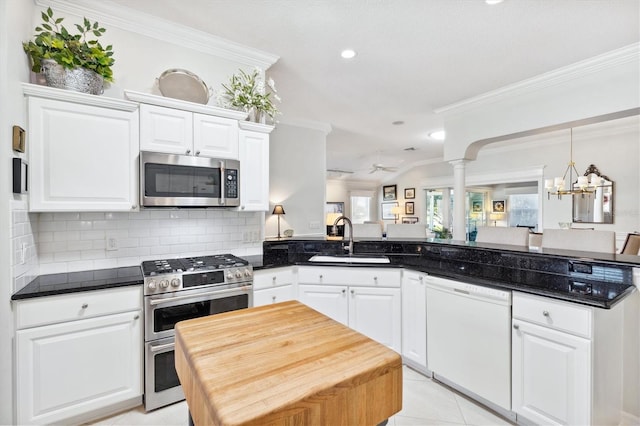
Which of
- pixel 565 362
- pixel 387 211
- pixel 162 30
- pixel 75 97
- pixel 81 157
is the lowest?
pixel 565 362

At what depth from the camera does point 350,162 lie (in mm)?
8867

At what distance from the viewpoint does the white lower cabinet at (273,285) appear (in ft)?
8.44

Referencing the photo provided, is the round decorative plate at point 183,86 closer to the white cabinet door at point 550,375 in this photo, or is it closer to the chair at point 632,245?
the white cabinet door at point 550,375

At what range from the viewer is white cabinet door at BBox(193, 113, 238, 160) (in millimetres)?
2451

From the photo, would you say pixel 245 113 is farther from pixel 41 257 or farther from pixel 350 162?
pixel 350 162

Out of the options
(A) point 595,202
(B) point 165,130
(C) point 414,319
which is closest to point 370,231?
(C) point 414,319

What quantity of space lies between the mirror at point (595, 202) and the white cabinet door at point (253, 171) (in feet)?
17.0

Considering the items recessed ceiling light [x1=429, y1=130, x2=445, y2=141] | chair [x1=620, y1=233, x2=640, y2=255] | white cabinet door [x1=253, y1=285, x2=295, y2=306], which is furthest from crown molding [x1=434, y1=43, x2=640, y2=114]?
white cabinet door [x1=253, y1=285, x2=295, y2=306]

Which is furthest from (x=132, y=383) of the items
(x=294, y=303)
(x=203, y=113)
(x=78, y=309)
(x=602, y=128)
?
(x=602, y=128)

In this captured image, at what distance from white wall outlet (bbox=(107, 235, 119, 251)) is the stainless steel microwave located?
1.53 ft

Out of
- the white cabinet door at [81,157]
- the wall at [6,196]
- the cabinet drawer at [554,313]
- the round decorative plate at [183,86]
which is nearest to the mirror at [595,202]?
the cabinet drawer at [554,313]

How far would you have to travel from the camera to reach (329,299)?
2801 mm

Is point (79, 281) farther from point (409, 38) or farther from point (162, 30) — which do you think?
point (409, 38)

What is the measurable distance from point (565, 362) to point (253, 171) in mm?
2579
